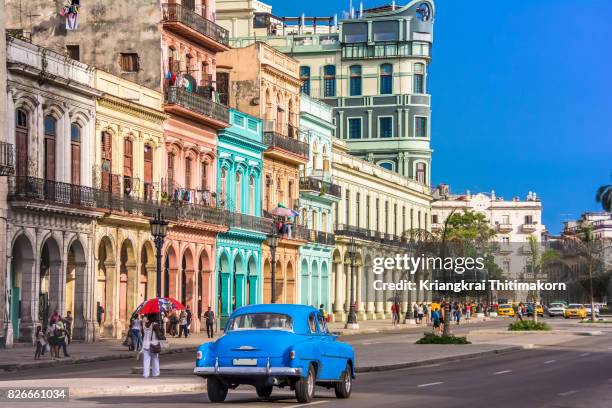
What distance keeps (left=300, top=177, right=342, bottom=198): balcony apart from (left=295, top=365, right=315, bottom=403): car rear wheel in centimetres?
5992

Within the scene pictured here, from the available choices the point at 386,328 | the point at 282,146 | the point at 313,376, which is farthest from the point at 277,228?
the point at 313,376

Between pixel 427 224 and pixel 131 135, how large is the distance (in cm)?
6495

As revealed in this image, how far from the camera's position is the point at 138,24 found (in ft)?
203

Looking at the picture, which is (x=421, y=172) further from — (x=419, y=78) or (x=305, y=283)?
(x=305, y=283)

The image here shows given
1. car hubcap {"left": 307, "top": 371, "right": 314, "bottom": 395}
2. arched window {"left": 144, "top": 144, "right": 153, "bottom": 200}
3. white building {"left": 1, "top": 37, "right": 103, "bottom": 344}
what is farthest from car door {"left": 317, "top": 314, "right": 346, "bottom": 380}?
arched window {"left": 144, "top": 144, "right": 153, "bottom": 200}

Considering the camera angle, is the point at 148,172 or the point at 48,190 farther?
the point at 148,172

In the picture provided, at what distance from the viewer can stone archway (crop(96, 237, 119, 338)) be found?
5522 cm

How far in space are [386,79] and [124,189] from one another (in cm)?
6348

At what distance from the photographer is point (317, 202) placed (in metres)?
87.3

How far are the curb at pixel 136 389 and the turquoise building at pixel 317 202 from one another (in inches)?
2176

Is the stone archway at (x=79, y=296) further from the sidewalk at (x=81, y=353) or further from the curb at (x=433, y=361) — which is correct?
the curb at (x=433, y=361)

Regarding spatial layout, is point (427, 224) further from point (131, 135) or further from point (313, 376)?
point (313, 376)

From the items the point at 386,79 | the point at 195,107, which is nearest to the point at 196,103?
the point at 195,107

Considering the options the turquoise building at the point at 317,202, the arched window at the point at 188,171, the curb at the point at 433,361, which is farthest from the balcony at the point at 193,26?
the curb at the point at 433,361
